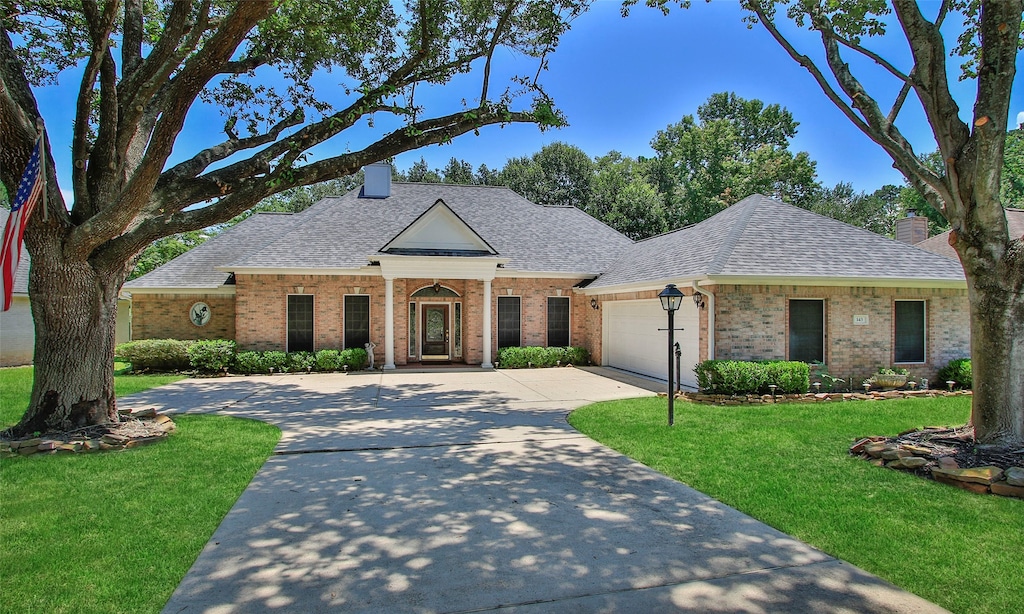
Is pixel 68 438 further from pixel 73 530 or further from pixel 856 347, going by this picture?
pixel 856 347

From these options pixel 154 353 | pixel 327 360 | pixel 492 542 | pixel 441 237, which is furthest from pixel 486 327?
pixel 492 542

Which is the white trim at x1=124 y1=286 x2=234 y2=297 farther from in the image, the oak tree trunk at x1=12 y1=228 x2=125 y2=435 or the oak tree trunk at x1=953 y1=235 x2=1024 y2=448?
the oak tree trunk at x1=953 y1=235 x2=1024 y2=448

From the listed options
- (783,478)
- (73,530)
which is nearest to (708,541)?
(783,478)

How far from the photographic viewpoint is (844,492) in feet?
18.4

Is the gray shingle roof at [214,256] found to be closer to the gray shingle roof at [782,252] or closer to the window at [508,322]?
the window at [508,322]

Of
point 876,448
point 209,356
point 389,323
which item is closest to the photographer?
point 876,448

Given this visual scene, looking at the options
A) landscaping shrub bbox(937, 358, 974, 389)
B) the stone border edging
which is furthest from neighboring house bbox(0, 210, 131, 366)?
landscaping shrub bbox(937, 358, 974, 389)

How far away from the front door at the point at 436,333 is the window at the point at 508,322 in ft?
6.58

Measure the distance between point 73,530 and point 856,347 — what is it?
14380 mm

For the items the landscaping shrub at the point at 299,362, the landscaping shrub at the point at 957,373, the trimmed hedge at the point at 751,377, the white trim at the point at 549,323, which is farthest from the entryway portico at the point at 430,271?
the landscaping shrub at the point at 957,373

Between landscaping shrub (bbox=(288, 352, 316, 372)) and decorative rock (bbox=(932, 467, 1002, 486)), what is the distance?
602 inches

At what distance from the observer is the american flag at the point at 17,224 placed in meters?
5.64

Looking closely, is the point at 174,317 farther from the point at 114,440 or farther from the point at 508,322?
the point at 114,440

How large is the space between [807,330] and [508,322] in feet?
30.8
